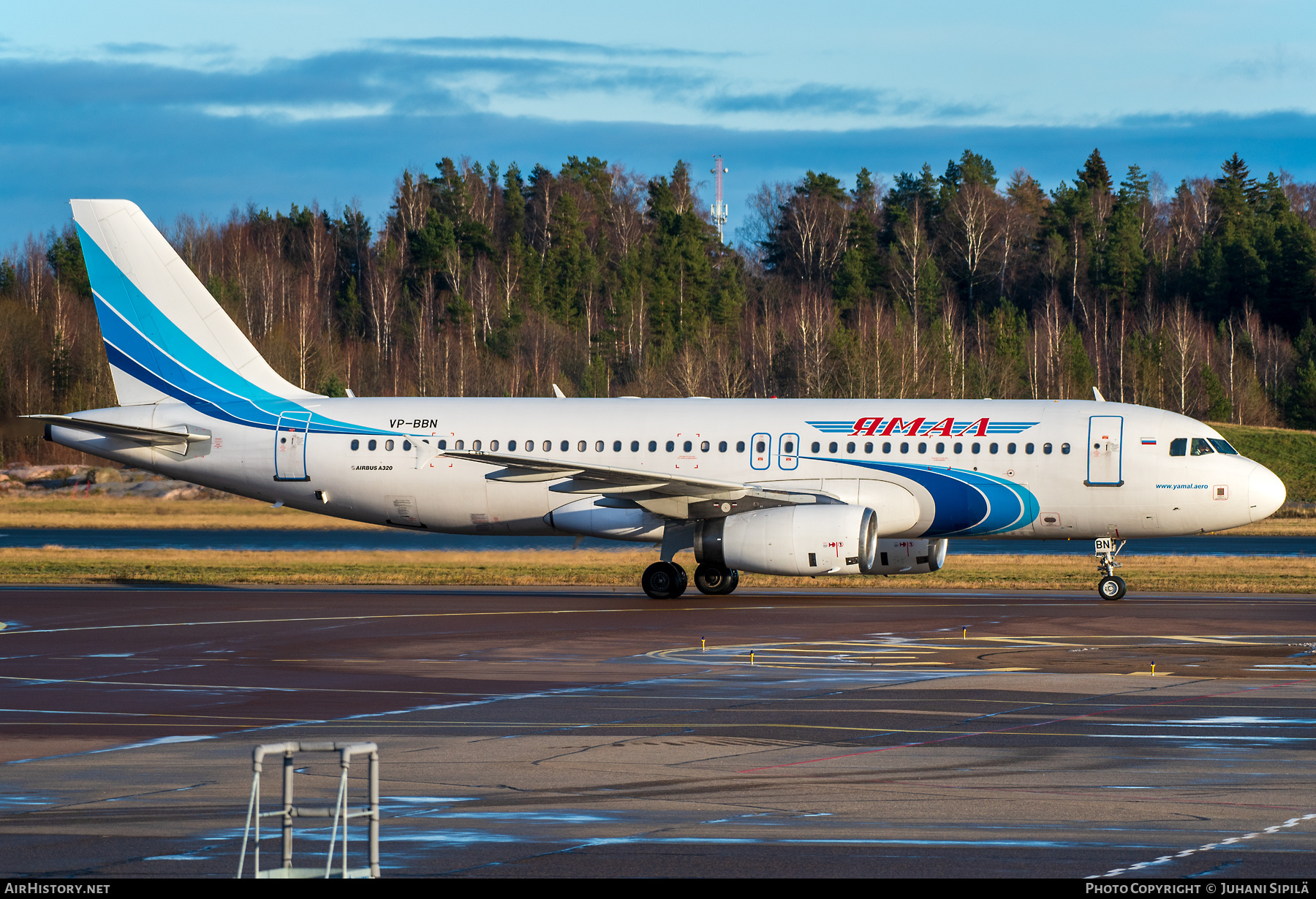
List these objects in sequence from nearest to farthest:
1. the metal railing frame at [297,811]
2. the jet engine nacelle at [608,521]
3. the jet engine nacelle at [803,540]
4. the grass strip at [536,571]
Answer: the metal railing frame at [297,811] → the jet engine nacelle at [803,540] → the jet engine nacelle at [608,521] → the grass strip at [536,571]

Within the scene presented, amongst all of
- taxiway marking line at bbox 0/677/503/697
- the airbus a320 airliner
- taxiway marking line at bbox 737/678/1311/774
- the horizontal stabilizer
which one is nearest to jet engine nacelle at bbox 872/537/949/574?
the airbus a320 airliner

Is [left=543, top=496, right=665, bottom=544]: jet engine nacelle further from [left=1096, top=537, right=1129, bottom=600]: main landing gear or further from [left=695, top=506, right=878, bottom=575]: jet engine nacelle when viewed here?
[left=1096, top=537, right=1129, bottom=600]: main landing gear

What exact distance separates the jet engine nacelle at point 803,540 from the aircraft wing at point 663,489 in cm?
81

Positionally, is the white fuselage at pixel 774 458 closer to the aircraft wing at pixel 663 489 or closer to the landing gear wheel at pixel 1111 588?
the aircraft wing at pixel 663 489

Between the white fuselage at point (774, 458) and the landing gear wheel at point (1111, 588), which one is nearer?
the landing gear wheel at point (1111, 588)

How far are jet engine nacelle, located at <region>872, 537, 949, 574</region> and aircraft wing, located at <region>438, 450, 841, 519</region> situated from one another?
1.67m

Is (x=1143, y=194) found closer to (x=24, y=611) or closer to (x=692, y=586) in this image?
(x=692, y=586)

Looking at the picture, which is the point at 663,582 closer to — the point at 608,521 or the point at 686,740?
the point at 608,521

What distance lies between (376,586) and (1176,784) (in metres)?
24.3

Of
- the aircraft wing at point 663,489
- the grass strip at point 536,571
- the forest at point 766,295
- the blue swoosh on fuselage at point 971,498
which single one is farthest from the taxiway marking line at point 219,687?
the forest at point 766,295

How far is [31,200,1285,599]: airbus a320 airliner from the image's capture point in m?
28.0

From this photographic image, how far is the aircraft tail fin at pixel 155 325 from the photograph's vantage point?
103 ft

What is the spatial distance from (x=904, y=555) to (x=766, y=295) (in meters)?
94.1
